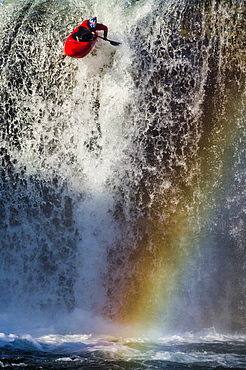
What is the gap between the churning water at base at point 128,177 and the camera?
7406 millimetres

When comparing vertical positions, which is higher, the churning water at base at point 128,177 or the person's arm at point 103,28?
the person's arm at point 103,28

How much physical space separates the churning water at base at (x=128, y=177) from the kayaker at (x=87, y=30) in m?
0.30

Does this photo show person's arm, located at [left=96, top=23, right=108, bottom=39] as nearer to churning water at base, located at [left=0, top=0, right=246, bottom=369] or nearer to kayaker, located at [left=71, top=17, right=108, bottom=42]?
kayaker, located at [left=71, top=17, right=108, bottom=42]

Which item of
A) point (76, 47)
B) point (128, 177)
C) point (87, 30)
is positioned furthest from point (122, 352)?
point (87, 30)

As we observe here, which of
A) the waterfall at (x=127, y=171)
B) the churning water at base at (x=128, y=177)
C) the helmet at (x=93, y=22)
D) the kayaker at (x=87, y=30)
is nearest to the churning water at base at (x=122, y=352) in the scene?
the churning water at base at (x=128, y=177)

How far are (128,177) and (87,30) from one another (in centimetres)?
214

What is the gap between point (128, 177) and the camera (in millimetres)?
7488

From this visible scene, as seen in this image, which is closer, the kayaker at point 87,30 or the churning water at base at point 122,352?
the churning water at base at point 122,352

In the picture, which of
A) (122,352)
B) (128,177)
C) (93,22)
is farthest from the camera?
(128,177)

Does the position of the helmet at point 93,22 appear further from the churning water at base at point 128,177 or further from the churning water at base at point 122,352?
the churning water at base at point 122,352

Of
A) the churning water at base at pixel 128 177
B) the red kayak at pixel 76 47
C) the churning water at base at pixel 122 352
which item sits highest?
the red kayak at pixel 76 47

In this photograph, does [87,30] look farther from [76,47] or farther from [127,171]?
[127,171]

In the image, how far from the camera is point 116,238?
7.61 metres

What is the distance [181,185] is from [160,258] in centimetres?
112
